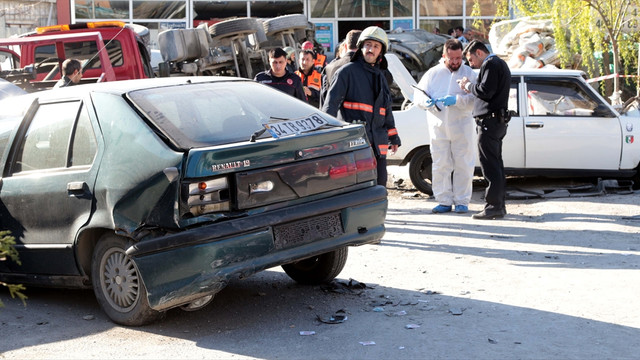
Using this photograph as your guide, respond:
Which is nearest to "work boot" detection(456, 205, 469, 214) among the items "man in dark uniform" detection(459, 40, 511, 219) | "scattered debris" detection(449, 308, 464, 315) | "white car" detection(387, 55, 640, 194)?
"man in dark uniform" detection(459, 40, 511, 219)

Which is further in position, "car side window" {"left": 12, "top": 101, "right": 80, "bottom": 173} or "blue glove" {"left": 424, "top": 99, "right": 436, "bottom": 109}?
"blue glove" {"left": 424, "top": 99, "right": 436, "bottom": 109}

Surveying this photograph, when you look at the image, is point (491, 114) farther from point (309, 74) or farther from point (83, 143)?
point (83, 143)

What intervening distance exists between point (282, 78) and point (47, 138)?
12.1 feet

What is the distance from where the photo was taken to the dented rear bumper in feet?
15.9

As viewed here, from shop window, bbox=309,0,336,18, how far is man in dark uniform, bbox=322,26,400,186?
64.2 feet

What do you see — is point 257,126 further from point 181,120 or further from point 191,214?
point 191,214

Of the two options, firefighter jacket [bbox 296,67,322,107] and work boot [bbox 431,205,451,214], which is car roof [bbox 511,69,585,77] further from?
firefighter jacket [bbox 296,67,322,107]

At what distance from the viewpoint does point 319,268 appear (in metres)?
6.17

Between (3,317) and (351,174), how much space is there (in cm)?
250

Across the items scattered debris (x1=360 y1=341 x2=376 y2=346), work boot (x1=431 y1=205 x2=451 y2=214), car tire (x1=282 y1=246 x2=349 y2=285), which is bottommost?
work boot (x1=431 y1=205 x2=451 y2=214)

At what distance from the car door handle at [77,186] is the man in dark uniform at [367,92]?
297cm

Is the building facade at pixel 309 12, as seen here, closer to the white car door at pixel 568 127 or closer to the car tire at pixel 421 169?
the car tire at pixel 421 169

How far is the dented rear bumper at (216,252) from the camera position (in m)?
4.84

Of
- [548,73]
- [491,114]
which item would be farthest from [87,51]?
[548,73]
